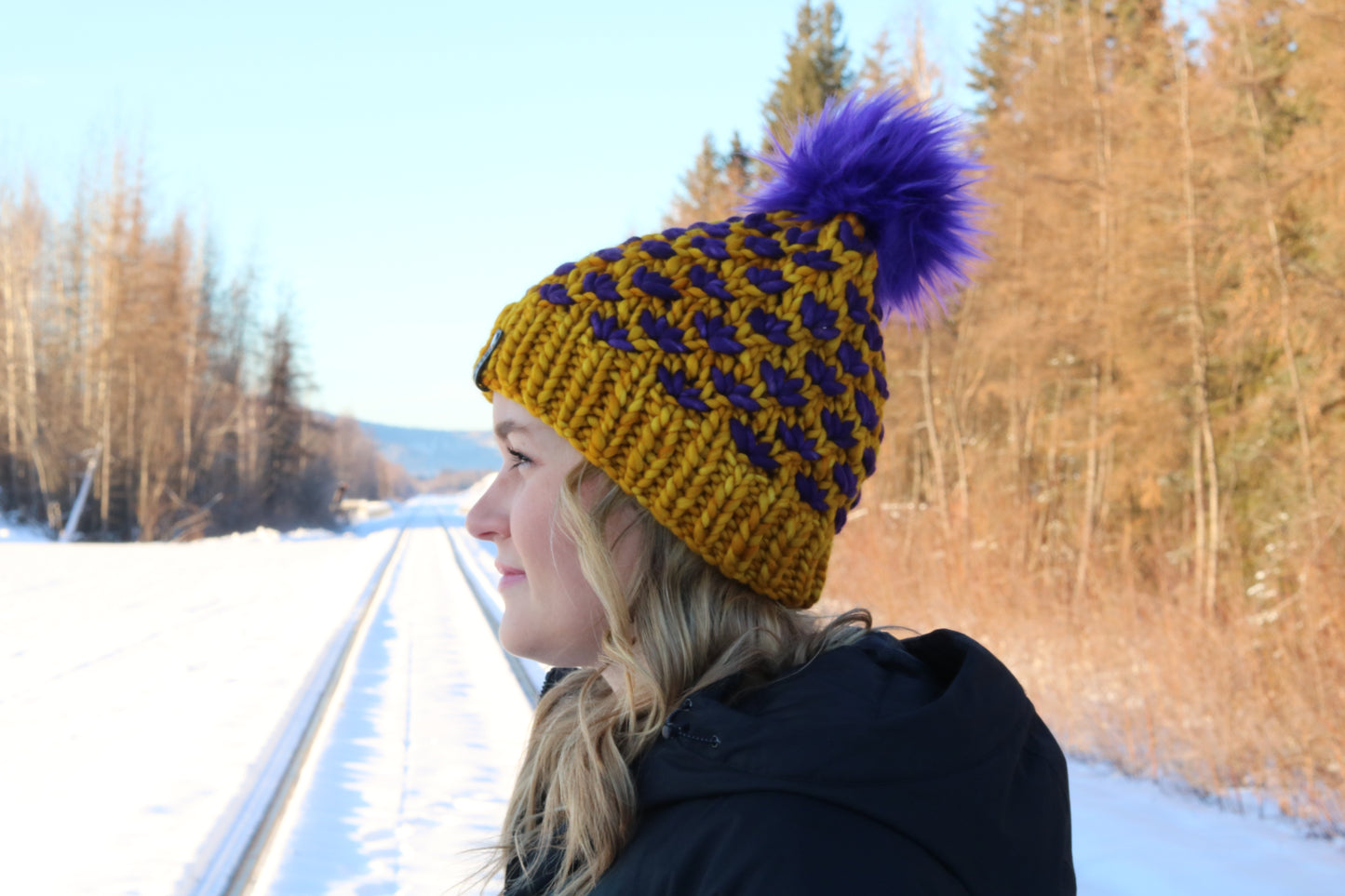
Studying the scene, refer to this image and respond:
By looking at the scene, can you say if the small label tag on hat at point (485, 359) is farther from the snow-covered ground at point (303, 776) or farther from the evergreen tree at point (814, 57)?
the evergreen tree at point (814, 57)

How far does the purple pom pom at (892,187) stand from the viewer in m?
1.57

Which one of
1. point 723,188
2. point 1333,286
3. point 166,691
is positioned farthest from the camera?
point 723,188

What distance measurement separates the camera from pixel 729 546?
4.48 feet

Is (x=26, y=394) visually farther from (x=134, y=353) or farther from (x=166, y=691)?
(x=166, y=691)

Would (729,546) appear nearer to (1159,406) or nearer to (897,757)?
(897,757)

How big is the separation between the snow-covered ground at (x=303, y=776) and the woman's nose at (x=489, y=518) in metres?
1.08

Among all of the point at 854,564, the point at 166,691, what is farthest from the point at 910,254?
the point at 854,564

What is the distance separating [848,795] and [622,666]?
0.49 metres

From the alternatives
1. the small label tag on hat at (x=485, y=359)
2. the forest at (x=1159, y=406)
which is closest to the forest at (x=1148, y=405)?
the forest at (x=1159, y=406)

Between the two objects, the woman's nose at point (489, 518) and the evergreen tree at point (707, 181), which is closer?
the woman's nose at point (489, 518)

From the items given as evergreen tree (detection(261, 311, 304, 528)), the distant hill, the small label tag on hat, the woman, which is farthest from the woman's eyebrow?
the distant hill

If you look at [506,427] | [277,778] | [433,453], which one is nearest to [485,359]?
A: [506,427]

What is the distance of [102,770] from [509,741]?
6.58ft

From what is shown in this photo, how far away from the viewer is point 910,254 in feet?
5.45
